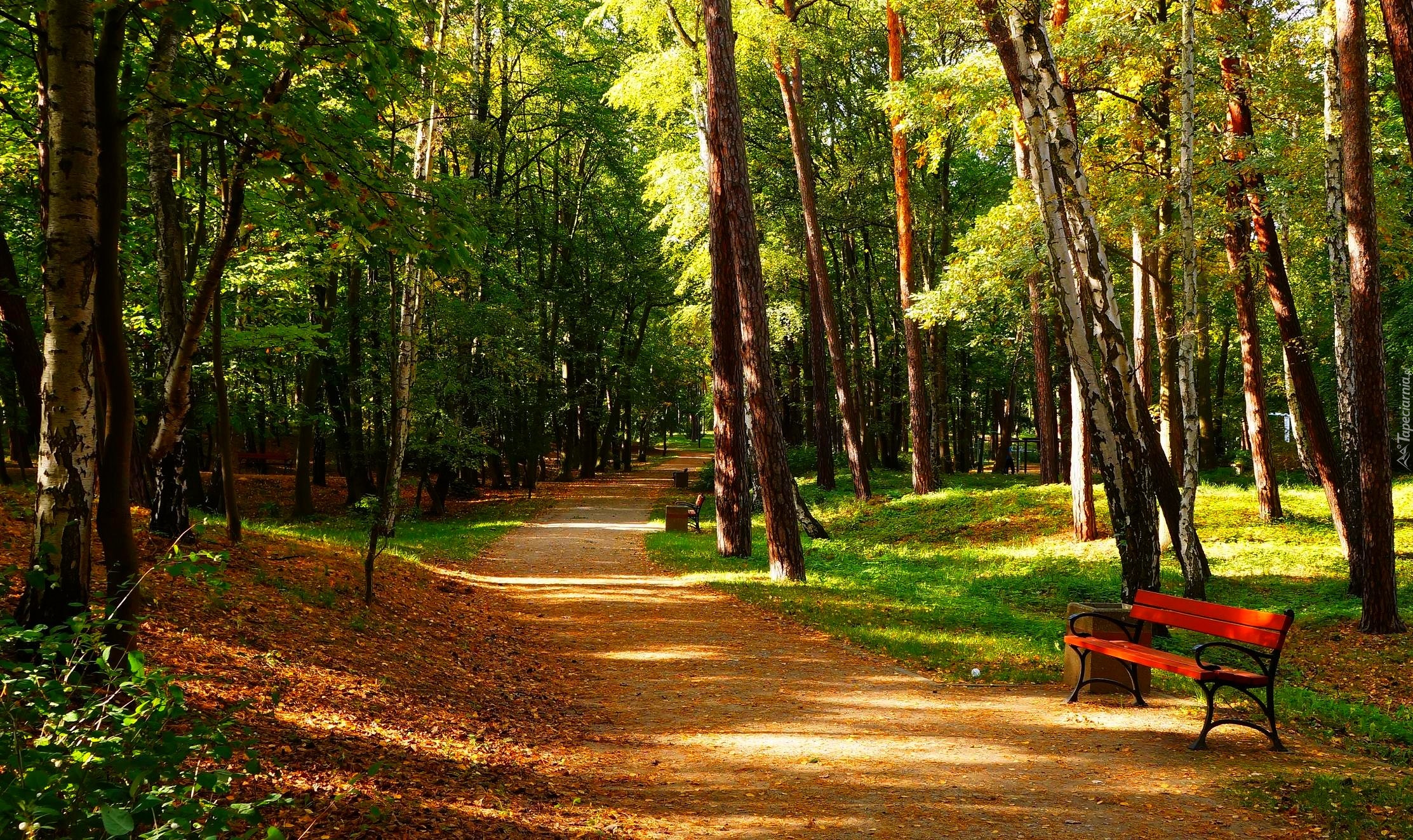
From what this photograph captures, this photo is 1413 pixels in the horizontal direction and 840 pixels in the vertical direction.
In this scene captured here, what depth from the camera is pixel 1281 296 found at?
13773mm

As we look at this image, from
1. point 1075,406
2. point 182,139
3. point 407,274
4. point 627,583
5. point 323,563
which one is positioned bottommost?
point 627,583

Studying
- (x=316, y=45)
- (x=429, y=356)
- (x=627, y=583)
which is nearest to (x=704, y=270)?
(x=429, y=356)

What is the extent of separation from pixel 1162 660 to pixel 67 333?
7120 millimetres

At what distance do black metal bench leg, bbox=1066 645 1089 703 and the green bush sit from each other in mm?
6134

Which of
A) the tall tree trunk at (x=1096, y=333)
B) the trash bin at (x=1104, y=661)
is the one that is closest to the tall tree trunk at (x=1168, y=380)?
the tall tree trunk at (x=1096, y=333)

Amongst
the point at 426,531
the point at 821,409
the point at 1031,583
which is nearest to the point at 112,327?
the point at 1031,583

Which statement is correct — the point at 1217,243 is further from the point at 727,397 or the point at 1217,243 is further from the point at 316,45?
the point at 316,45

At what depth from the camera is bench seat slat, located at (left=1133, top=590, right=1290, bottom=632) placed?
622 cm

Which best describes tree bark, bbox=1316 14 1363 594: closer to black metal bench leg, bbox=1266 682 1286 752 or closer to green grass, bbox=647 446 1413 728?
green grass, bbox=647 446 1413 728

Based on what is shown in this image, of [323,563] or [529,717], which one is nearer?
[529,717]

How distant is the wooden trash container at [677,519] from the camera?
20078 millimetres

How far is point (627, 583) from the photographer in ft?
44.4

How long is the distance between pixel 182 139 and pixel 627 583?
26.4 feet

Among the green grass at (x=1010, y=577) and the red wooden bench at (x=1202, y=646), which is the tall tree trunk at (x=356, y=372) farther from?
the red wooden bench at (x=1202, y=646)
